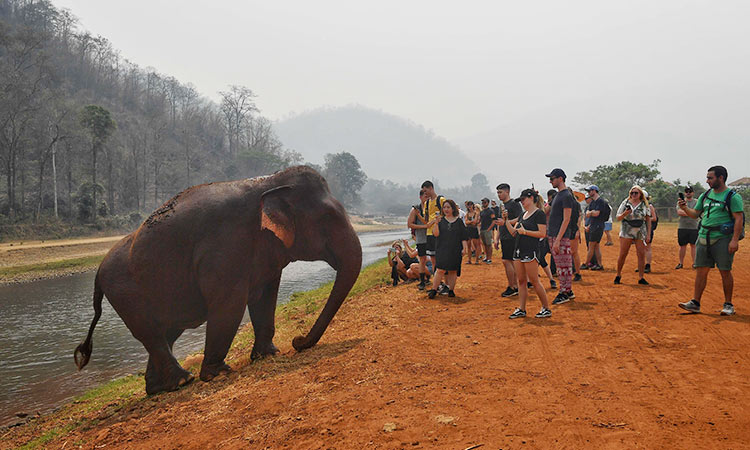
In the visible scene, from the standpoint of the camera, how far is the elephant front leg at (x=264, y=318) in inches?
243

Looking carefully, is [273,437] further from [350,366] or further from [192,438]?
[350,366]

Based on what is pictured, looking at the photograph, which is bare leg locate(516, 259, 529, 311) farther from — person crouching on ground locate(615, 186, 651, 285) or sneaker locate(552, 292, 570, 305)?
person crouching on ground locate(615, 186, 651, 285)

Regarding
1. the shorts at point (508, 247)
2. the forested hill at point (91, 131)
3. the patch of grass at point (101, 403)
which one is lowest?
the patch of grass at point (101, 403)

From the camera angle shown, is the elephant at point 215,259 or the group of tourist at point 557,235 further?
the group of tourist at point 557,235

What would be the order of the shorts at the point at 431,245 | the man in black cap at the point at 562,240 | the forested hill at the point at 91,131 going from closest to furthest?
1. the man in black cap at the point at 562,240
2. the shorts at the point at 431,245
3. the forested hill at the point at 91,131

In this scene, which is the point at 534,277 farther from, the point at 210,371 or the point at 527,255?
the point at 210,371

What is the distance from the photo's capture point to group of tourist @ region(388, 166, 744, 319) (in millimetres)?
5875

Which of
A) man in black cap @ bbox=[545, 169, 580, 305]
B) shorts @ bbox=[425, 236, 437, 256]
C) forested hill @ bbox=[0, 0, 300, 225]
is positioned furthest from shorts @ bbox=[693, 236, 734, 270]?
forested hill @ bbox=[0, 0, 300, 225]

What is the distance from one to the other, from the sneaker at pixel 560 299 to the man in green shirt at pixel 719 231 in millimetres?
1745

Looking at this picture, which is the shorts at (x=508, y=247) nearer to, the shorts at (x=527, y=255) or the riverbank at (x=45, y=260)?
the shorts at (x=527, y=255)

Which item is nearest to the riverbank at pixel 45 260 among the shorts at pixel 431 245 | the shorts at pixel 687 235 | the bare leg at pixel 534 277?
the shorts at pixel 431 245

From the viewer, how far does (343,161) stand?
11881 cm

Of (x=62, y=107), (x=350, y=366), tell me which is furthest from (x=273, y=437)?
(x=62, y=107)

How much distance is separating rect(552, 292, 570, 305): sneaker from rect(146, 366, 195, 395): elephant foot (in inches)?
236
